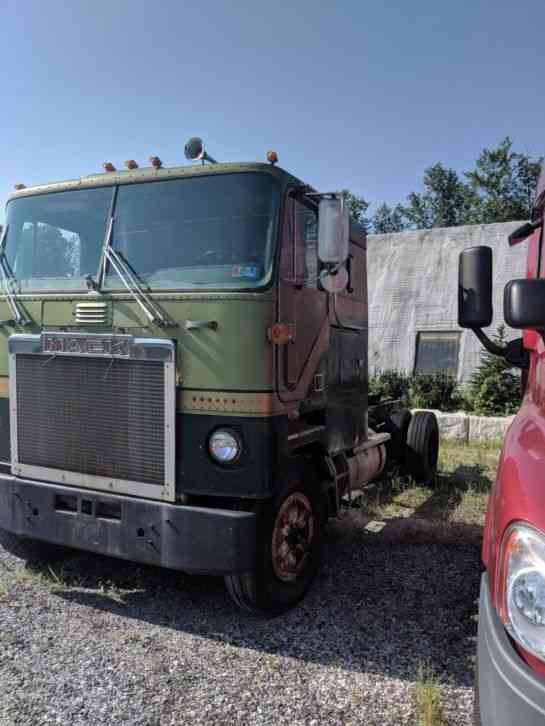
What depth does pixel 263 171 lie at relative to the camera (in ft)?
12.1

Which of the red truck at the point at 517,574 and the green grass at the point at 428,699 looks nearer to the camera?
the red truck at the point at 517,574

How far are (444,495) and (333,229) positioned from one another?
4.27 m

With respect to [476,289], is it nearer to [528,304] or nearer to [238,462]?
[528,304]

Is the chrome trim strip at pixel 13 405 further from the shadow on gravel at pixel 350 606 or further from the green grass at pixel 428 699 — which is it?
the green grass at pixel 428 699

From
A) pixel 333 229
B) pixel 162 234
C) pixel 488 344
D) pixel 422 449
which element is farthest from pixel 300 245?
pixel 422 449

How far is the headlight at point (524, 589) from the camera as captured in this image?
1777 mm

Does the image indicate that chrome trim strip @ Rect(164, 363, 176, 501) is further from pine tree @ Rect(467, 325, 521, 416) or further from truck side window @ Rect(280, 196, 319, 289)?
pine tree @ Rect(467, 325, 521, 416)

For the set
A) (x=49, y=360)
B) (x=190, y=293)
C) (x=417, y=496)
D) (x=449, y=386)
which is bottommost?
(x=417, y=496)

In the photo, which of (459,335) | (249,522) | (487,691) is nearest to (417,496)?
(249,522)

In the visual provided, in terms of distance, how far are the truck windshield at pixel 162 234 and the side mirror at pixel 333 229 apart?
304mm

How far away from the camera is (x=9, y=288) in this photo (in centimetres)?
426

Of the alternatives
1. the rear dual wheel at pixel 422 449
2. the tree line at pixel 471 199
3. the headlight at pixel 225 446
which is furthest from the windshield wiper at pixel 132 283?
the tree line at pixel 471 199

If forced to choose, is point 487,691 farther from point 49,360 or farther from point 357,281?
point 357,281

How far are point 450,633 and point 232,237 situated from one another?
2747 millimetres
